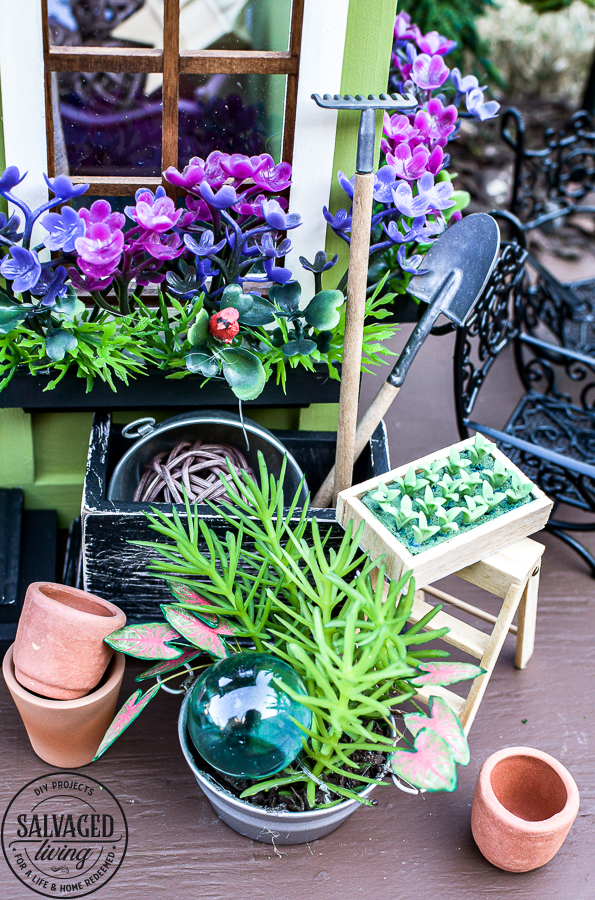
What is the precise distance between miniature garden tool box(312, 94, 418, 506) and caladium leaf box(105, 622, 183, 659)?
45cm

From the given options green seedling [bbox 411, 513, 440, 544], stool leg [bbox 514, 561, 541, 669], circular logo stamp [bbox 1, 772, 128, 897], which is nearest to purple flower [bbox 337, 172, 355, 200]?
green seedling [bbox 411, 513, 440, 544]

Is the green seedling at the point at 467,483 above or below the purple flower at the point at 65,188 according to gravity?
below

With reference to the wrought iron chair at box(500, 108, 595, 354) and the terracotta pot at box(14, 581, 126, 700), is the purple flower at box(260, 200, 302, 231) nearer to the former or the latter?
the terracotta pot at box(14, 581, 126, 700)

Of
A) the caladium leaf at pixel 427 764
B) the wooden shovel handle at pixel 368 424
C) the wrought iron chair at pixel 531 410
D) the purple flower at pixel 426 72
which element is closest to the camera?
the caladium leaf at pixel 427 764

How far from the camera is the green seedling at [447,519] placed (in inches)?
52.3

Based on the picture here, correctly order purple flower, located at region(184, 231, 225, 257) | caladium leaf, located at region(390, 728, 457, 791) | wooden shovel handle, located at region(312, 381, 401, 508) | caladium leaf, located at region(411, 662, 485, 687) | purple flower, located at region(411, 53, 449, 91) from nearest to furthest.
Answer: caladium leaf, located at region(390, 728, 457, 791)
caladium leaf, located at region(411, 662, 485, 687)
purple flower, located at region(184, 231, 225, 257)
wooden shovel handle, located at region(312, 381, 401, 508)
purple flower, located at region(411, 53, 449, 91)

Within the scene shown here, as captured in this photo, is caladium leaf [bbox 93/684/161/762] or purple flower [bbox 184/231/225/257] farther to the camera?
purple flower [bbox 184/231/225/257]

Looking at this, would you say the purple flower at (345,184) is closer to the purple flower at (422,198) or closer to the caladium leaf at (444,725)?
the purple flower at (422,198)

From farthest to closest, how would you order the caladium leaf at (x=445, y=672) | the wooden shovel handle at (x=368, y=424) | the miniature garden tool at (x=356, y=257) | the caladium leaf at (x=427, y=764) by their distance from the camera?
the wooden shovel handle at (x=368, y=424), the miniature garden tool at (x=356, y=257), the caladium leaf at (x=445, y=672), the caladium leaf at (x=427, y=764)

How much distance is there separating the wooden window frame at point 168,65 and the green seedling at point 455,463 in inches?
26.1

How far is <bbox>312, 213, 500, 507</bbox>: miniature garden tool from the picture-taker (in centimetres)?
154

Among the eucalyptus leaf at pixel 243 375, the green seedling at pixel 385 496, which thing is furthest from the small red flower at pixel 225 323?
the green seedling at pixel 385 496

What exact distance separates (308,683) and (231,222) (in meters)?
0.80

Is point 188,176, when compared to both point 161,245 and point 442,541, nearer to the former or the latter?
point 161,245
